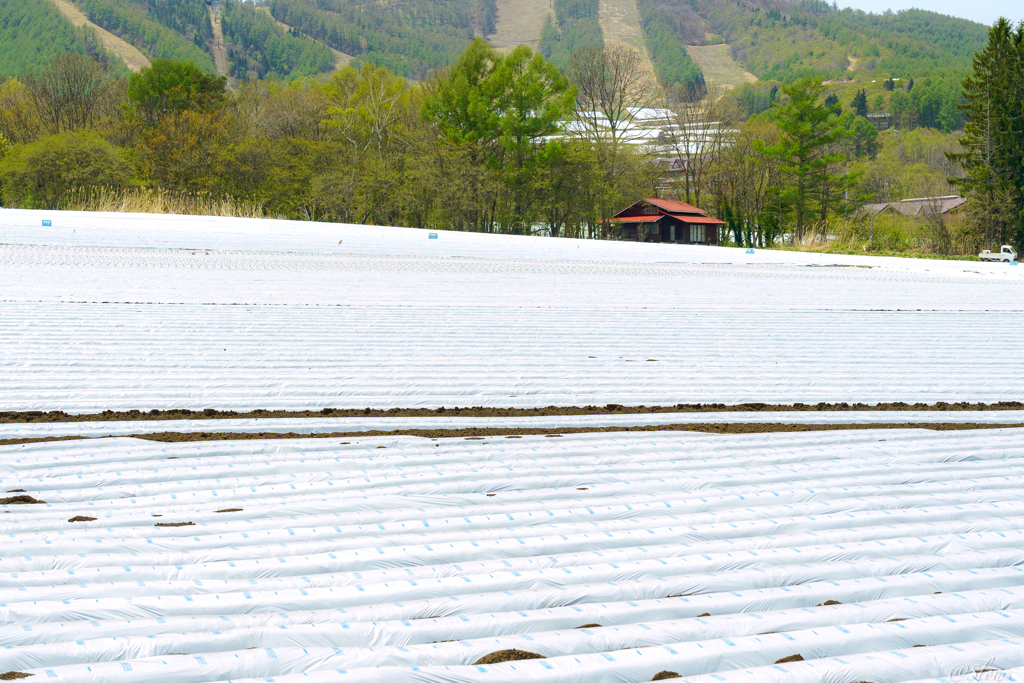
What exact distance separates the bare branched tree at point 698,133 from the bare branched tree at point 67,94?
34.6 metres

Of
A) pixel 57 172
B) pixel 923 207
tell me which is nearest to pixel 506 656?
pixel 57 172

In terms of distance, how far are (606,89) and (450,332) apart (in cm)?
4356

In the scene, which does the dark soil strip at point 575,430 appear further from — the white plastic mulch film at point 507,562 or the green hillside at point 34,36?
the green hillside at point 34,36

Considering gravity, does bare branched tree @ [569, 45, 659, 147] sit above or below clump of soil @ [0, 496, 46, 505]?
above

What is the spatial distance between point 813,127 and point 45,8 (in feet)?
437

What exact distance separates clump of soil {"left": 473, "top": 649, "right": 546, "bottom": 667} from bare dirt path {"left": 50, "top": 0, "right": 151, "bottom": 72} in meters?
159

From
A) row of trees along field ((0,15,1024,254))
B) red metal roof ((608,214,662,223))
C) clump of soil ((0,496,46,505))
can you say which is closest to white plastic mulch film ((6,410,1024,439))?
clump of soil ((0,496,46,505))

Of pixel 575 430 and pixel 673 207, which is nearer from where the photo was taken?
pixel 575 430

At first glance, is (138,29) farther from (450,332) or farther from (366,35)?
(450,332)

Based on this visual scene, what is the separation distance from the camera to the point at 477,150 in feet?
130

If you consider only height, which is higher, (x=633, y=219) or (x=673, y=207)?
(x=673, y=207)

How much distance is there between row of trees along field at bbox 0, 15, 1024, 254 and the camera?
3400 centimetres

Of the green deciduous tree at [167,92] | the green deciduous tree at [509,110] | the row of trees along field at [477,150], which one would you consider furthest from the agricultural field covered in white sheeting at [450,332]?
the green deciduous tree at [167,92]

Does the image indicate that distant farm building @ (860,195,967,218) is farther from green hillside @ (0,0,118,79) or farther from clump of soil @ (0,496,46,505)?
green hillside @ (0,0,118,79)
